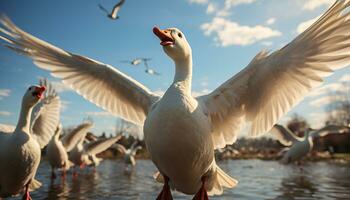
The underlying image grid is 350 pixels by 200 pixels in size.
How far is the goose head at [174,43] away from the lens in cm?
448

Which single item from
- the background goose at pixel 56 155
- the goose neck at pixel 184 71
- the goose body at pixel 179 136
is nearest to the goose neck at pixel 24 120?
the goose body at pixel 179 136

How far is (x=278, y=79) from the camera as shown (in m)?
4.98

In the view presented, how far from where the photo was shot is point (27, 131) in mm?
6031

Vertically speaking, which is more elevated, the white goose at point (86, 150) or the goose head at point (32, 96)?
the goose head at point (32, 96)

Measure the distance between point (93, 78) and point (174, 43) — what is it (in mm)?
2582

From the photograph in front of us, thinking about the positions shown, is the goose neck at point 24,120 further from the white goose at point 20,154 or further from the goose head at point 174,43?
the goose head at point 174,43

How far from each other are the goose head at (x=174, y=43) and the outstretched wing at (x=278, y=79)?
82cm

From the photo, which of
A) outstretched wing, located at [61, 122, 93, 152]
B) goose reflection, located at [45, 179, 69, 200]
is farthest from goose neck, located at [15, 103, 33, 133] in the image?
outstretched wing, located at [61, 122, 93, 152]

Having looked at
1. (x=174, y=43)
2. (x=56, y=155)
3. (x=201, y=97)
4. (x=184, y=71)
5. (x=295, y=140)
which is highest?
(x=174, y=43)

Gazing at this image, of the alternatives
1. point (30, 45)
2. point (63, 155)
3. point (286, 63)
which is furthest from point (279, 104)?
point (63, 155)

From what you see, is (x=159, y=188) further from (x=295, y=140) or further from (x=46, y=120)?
(x=295, y=140)

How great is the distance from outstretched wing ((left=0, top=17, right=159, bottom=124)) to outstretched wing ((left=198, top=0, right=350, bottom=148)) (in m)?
1.31

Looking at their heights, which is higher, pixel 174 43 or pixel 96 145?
pixel 174 43

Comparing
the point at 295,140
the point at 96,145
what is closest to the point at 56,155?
the point at 96,145
